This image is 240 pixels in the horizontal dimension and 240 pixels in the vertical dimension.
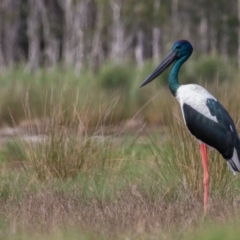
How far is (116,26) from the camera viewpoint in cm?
3180

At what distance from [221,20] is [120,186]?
26.3m

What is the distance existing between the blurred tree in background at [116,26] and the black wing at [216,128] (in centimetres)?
1972

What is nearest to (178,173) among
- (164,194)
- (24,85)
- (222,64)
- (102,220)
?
(164,194)

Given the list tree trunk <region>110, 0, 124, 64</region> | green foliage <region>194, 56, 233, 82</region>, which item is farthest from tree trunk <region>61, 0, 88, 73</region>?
green foliage <region>194, 56, 233, 82</region>

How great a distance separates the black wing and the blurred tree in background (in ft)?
64.7

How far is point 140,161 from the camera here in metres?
10.4

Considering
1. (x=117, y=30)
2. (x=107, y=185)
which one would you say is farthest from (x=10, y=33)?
(x=107, y=185)

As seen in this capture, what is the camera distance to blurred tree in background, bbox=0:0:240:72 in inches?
1212

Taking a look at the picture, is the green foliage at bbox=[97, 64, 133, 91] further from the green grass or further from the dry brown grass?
the dry brown grass

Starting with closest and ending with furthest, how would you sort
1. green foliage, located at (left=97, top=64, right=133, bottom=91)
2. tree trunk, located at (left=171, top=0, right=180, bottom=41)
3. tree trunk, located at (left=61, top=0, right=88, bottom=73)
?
green foliage, located at (left=97, top=64, right=133, bottom=91)
tree trunk, located at (left=61, top=0, right=88, bottom=73)
tree trunk, located at (left=171, top=0, right=180, bottom=41)

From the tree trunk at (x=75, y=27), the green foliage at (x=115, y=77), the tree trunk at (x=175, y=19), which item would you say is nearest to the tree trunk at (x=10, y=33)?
the tree trunk at (x=75, y=27)

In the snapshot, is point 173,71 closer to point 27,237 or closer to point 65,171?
point 65,171

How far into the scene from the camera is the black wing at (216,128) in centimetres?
826

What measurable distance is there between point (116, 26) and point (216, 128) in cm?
2370
